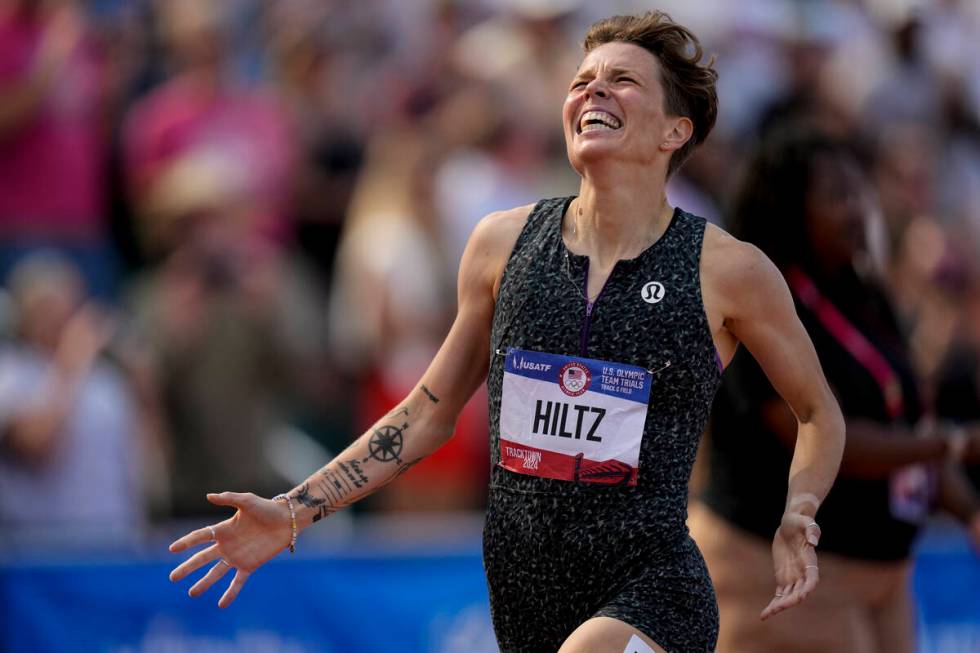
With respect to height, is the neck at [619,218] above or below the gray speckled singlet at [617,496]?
above

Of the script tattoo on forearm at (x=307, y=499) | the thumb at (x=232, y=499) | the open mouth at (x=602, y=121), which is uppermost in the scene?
the open mouth at (x=602, y=121)

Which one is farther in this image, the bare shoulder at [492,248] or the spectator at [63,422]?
the spectator at [63,422]

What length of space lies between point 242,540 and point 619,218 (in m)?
1.34

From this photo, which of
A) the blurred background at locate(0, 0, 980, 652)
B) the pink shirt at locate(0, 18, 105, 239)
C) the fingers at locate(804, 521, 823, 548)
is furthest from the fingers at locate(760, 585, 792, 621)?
the pink shirt at locate(0, 18, 105, 239)

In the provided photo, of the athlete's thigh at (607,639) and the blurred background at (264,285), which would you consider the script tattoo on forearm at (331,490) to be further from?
the blurred background at (264,285)

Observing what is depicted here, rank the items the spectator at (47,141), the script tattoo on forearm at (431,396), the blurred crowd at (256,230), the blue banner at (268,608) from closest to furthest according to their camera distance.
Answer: the script tattoo on forearm at (431,396) → the blue banner at (268,608) → the blurred crowd at (256,230) → the spectator at (47,141)

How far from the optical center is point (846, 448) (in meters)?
5.15

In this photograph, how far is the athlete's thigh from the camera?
11.9 feet

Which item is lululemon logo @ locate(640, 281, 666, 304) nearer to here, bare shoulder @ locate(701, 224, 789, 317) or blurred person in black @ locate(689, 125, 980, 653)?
bare shoulder @ locate(701, 224, 789, 317)

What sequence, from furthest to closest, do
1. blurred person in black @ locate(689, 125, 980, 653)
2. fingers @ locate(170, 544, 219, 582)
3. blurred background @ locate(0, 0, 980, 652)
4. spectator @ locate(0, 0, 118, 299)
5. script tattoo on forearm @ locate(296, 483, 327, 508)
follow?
spectator @ locate(0, 0, 118, 299), blurred background @ locate(0, 0, 980, 652), blurred person in black @ locate(689, 125, 980, 653), script tattoo on forearm @ locate(296, 483, 327, 508), fingers @ locate(170, 544, 219, 582)

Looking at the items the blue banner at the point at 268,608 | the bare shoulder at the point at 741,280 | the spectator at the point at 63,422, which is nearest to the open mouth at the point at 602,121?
the bare shoulder at the point at 741,280

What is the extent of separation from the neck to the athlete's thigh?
0.96 m

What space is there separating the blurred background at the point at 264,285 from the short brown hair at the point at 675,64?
294 cm

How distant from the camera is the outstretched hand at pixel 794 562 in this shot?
3742 millimetres
